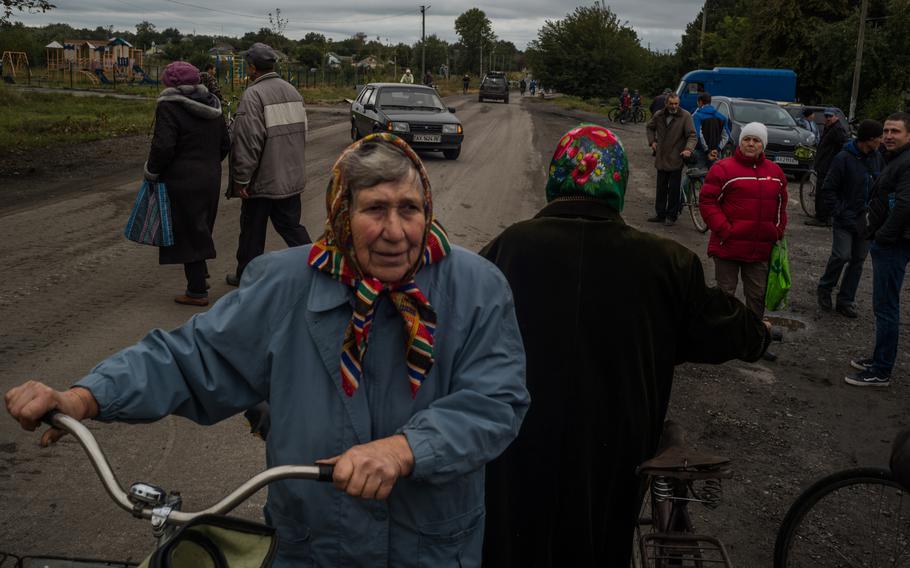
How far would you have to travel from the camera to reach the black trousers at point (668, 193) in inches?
501

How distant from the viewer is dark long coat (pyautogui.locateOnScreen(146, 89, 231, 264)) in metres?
7.07

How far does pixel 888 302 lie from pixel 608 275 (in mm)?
4589

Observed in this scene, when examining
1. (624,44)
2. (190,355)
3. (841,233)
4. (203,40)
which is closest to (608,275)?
(190,355)

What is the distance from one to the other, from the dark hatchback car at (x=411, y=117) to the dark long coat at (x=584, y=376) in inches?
609

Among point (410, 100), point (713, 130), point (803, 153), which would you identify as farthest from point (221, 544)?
point (410, 100)

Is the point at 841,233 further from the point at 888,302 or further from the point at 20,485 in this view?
the point at 20,485

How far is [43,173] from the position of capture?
48.9 feet

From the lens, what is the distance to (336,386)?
199 centimetres

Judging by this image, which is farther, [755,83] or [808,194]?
[755,83]

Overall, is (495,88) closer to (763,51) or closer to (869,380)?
(763,51)

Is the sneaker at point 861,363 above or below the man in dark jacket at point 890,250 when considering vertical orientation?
below

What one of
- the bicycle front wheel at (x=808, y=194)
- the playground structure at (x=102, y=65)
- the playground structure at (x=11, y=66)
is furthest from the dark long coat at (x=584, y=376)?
the playground structure at (x=102, y=65)

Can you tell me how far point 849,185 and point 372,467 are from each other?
792 centimetres

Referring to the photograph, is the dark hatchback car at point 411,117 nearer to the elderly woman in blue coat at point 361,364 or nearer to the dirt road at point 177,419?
the dirt road at point 177,419
